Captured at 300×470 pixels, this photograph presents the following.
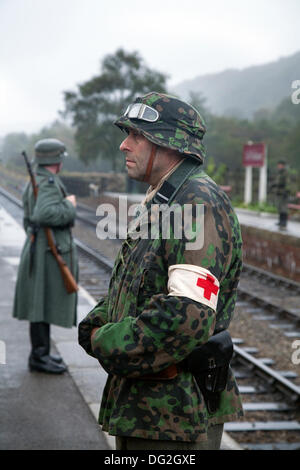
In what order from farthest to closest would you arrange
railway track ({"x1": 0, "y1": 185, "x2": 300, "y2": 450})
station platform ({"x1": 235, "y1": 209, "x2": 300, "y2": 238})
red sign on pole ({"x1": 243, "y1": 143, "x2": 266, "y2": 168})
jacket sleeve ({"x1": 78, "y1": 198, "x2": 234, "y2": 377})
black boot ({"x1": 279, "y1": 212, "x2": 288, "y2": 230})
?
red sign on pole ({"x1": 243, "y1": 143, "x2": 266, "y2": 168})
black boot ({"x1": 279, "y1": 212, "x2": 288, "y2": 230})
station platform ({"x1": 235, "y1": 209, "x2": 300, "y2": 238})
railway track ({"x1": 0, "y1": 185, "x2": 300, "y2": 450})
jacket sleeve ({"x1": 78, "y1": 198, "x2": 234, "y2": 377})

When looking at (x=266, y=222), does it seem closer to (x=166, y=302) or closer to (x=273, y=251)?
(x=273, y=251)

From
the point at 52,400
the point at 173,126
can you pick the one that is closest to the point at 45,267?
the point at 52,400

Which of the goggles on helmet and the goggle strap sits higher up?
the goggles on helmet

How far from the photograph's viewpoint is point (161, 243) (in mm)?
2180

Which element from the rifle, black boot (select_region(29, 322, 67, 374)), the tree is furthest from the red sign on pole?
black boot (select_region(29, 322, 67, 374))

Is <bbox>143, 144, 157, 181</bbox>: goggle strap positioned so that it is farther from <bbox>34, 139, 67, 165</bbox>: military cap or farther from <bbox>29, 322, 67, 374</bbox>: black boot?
<bbox>29, 322, 67, 374</bbox>: black boot

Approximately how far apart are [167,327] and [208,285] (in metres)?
0.20

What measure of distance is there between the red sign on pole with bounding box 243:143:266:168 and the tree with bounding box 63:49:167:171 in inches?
616

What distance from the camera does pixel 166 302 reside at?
2.04 meters

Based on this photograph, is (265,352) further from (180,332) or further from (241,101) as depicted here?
(241,101)

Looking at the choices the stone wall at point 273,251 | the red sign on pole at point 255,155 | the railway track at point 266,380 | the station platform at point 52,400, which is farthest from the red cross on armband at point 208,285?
the red sign on pole at point 255,155

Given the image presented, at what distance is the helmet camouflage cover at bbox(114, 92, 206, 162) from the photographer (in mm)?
2273
